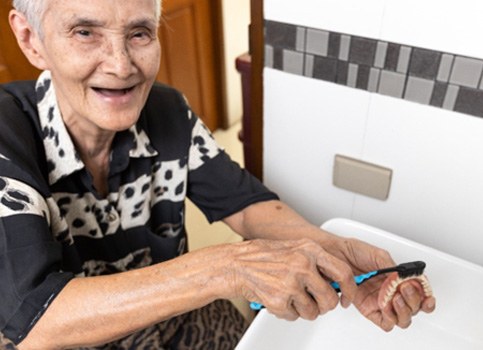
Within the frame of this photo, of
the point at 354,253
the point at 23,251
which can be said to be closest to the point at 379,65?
the point at 354,253

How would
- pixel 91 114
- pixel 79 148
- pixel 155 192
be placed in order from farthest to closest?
pixel 155 192 → pixel 79 148 → pixel 91 114

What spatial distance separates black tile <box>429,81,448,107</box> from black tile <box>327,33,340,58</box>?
0.62 feet

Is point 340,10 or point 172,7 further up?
point 340,10

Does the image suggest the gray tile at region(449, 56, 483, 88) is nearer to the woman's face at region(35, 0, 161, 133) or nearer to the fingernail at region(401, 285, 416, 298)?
the fingernail at region(401, 285, 416, 298)

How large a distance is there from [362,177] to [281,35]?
0.33 metres

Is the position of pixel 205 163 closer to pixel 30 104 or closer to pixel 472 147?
pixel 30 104

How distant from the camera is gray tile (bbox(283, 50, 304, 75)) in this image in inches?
39.1

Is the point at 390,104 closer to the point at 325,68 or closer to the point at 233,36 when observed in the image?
the point at 325,68

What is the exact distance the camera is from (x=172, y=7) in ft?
7.02

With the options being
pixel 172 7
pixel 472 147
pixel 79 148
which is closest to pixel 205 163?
Result: pixel 79 148

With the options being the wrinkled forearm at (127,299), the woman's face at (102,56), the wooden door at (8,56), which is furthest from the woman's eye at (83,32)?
the wooden door at (8,56)

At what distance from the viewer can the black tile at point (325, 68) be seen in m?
0.96

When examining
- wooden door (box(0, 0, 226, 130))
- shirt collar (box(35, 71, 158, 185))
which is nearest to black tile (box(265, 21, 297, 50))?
shirt collar (box(35, 71, 158, 185))

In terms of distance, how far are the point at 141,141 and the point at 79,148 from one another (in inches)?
4.6
